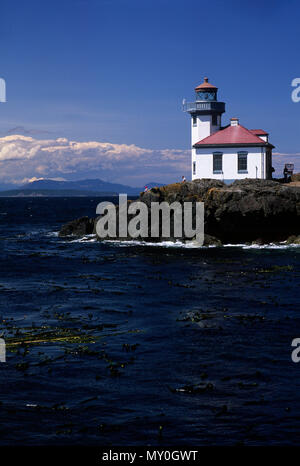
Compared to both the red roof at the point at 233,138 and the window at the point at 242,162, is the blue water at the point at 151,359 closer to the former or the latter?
the window at the point at 242,162

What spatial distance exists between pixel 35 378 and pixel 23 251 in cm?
3446

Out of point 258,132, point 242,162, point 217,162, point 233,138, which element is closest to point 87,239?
point 217,162

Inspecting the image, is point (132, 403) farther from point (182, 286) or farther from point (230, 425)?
point (182, 286)

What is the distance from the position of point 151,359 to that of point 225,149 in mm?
42813

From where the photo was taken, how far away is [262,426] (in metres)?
12.9

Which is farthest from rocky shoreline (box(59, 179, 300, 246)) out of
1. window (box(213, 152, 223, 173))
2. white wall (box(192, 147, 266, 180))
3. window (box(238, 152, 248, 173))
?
window (box(238, 152, 248, 173))

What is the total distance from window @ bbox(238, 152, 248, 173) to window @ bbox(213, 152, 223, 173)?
1966 mm

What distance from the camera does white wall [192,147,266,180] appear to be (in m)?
56.8

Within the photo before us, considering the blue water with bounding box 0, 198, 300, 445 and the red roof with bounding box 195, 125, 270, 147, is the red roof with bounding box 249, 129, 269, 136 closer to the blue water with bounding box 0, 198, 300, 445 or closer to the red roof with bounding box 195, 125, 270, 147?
the red roof with bounding box 195, 125, 270, 147

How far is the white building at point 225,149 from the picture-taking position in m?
57.0

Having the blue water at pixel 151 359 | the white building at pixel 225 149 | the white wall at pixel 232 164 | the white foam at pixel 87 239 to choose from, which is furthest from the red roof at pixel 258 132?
the blue water at pixel 151 359

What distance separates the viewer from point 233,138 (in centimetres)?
5791
